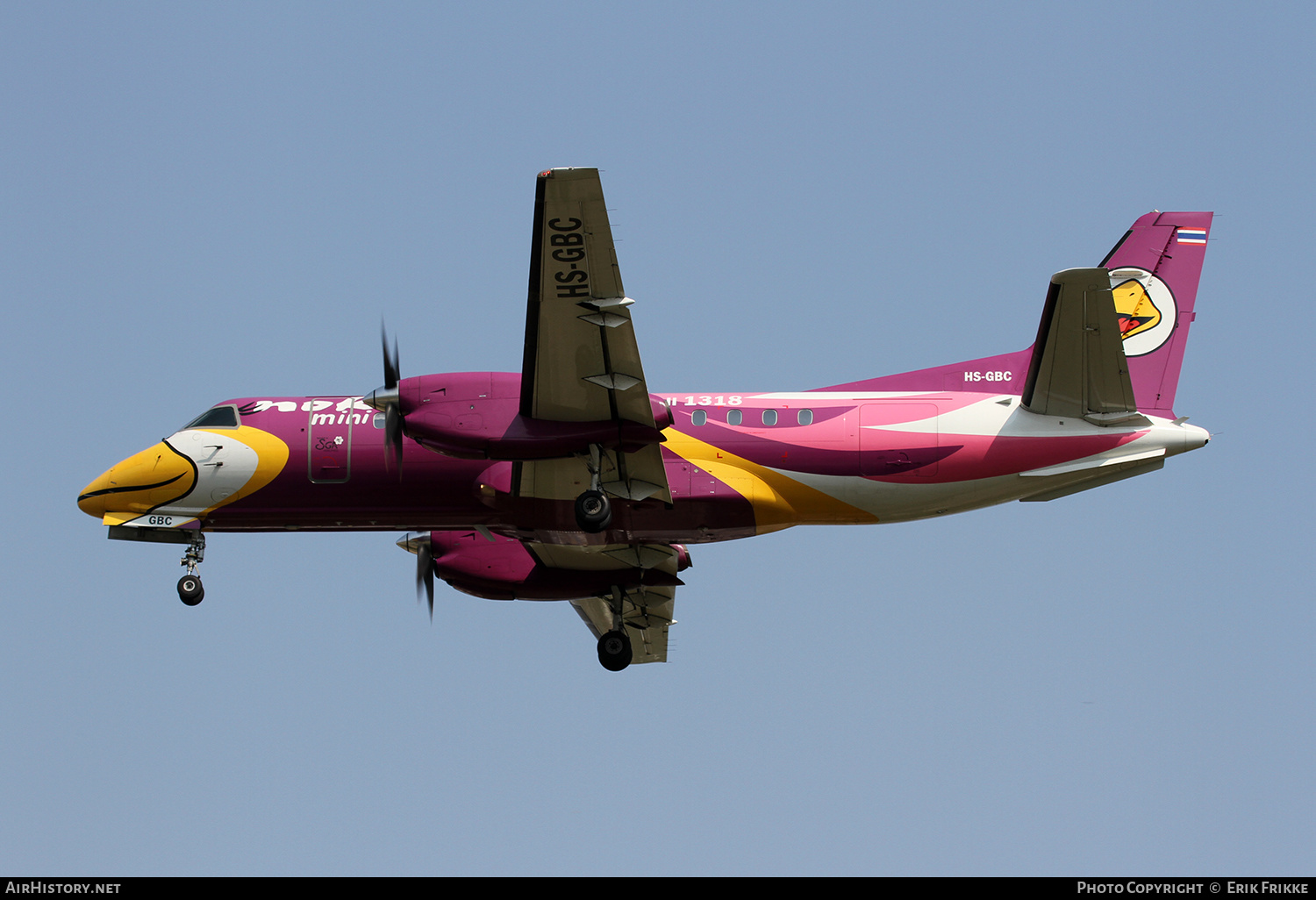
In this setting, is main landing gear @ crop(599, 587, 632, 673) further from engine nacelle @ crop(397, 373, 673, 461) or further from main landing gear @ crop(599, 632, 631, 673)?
engine nacelle @ crop(397, 373, 673, 461)

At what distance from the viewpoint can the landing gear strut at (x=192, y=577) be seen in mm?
23281

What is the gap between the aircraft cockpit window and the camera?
23.0 m

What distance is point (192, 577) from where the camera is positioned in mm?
23375

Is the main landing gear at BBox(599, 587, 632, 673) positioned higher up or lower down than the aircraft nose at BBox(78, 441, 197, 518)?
lower down

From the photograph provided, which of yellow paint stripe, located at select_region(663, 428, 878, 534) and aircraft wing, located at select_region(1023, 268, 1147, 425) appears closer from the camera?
aircraft wing, located at select_region(1023, 268, 1147, 425)

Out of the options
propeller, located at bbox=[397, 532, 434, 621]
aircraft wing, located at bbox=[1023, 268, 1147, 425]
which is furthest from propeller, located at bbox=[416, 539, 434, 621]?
aircraft wing, located at bbox=[1023, 268, 1147, 425]

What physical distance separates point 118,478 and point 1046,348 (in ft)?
50.6

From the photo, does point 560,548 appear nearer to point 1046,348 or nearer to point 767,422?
point 767,422

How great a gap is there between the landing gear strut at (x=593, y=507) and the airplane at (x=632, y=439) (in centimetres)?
3

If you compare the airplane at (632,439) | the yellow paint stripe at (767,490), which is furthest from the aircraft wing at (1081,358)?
the yellow paint stripe at (767,490)

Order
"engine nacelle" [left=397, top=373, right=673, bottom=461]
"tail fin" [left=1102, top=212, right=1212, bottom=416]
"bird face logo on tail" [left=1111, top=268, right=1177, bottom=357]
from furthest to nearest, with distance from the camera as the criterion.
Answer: "bird face logo on tail" [left=1111, top=268, right=1177, bottom=357]
"tail fin" [left=1102, top=212, right=1212, bottom=416]
"engine nacelle" [left=397, top=373, right=673, bottom=461]

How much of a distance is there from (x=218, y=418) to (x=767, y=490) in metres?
9.50

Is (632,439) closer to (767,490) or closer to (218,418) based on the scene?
(767,490)

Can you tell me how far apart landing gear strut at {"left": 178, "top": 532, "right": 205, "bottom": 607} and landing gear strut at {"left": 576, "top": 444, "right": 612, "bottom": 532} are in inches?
291
